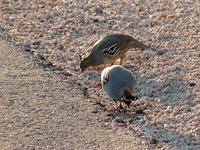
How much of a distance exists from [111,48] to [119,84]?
1.41 m

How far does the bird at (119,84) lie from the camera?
23.7 ft

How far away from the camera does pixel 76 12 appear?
10.4 m

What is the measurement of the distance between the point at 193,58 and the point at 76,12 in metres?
2.63

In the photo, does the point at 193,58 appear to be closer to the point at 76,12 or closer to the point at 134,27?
the point at 134,27

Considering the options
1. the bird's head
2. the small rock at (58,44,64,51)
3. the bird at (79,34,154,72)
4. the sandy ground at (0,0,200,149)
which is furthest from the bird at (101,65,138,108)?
the small rock at (58,44,64,51)

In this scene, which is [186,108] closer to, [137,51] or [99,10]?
[137,51]

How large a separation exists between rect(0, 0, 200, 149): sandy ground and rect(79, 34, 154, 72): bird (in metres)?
0.14

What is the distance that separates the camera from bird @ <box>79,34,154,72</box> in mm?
8586

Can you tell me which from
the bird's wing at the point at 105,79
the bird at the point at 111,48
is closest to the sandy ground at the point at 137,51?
the bird at the point at 111,48

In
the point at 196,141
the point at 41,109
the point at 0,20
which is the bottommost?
the point at 0,20

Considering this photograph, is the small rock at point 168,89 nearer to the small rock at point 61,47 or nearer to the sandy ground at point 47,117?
the sandy ground at point 47,117

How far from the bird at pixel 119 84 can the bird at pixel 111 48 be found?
1.02 m

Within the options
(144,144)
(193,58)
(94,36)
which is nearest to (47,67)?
(94,36)

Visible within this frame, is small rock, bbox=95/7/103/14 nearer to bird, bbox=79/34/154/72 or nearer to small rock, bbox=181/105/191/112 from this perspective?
bird, bbox=79/34/154/72
